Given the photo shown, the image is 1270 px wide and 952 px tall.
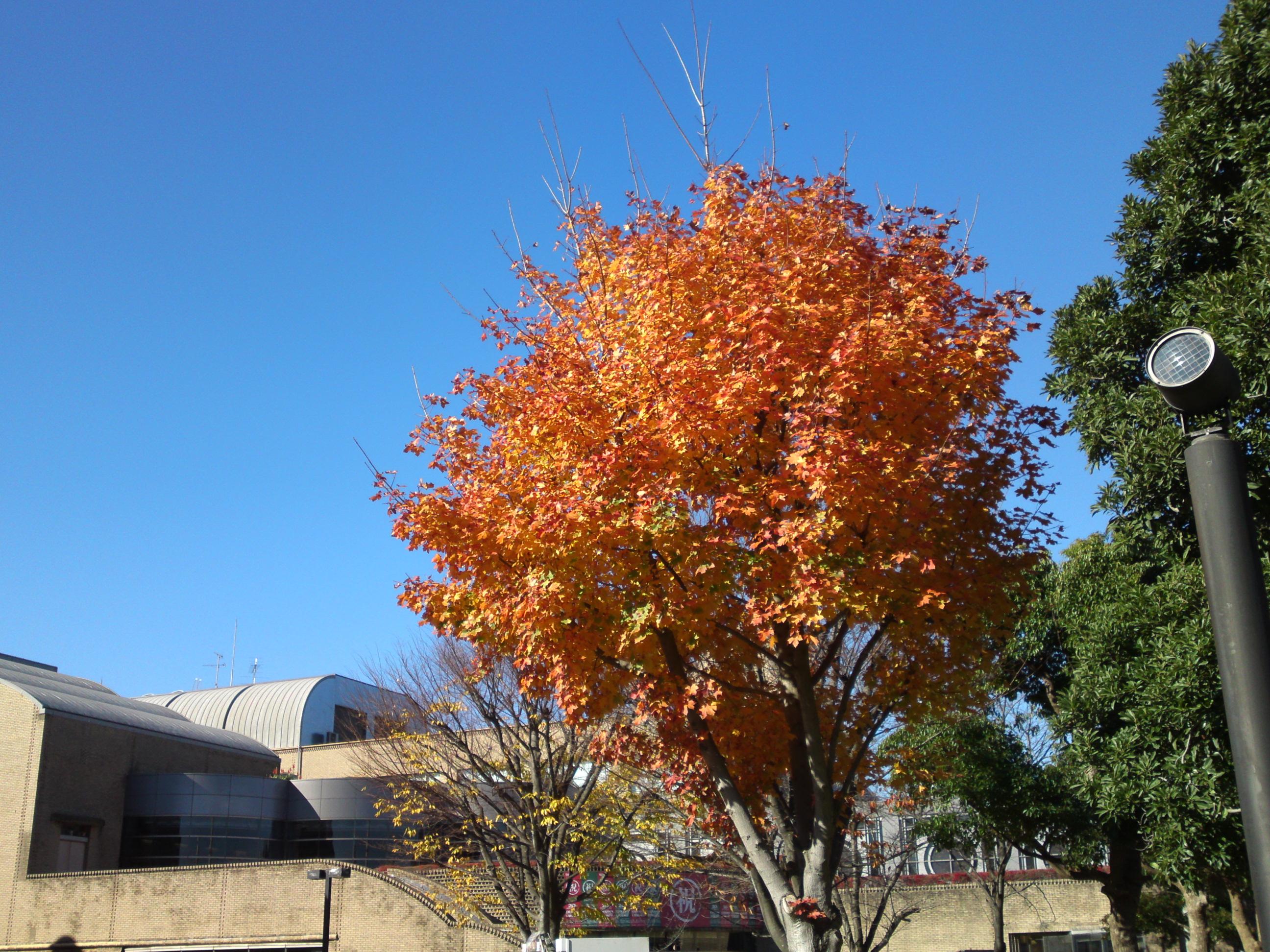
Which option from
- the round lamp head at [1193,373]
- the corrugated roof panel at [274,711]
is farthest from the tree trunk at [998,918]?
A: the corrugated roof panel at [274,711]

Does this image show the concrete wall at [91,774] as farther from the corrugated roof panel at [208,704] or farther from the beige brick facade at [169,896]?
the corrugated roof panel at [208,704]

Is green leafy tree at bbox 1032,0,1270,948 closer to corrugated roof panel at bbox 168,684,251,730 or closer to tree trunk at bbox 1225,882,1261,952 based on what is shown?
tree trunk at bbox 1225,882,1261,952

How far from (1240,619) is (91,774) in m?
44.0

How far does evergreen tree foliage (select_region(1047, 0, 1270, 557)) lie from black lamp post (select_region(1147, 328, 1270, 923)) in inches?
288

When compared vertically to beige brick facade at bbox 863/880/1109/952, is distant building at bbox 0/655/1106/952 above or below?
above

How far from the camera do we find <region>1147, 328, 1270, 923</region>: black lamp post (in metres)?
2.97

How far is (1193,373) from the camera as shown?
3.27m

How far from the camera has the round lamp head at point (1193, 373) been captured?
324cm

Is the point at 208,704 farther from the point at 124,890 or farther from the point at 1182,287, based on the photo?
the point at 1182,287

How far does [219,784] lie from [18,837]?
7.66 metres

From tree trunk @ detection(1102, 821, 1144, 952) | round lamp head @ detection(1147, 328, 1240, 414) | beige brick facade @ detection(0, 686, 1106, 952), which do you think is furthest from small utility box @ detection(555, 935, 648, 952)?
beige brick facade @ detection(0, 686, 1106, 952)

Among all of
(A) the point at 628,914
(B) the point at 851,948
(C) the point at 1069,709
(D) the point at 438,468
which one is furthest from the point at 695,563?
(A) the point at 628,914

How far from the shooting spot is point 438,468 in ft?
32.2

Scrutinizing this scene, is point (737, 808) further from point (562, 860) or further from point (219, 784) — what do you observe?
point (219, 784)
